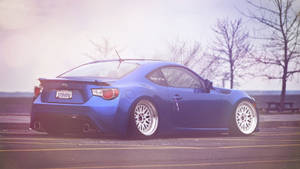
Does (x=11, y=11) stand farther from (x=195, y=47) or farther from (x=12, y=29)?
(x=195, y=47)

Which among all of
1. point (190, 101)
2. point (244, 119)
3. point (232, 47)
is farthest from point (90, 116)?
point (232, 47)

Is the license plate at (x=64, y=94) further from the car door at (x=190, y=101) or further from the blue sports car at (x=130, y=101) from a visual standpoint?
the car door at (x=190, y=101)

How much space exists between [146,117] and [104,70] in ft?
2.82

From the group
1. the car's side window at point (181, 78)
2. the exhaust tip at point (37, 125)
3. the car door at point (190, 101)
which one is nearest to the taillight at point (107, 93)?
the exhaust tip at point (37, 125)

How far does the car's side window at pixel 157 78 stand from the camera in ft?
28.3

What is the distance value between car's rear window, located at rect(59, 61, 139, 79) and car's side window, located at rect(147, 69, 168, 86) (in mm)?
253

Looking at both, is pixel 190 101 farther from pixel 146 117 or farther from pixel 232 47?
pixel 232 47

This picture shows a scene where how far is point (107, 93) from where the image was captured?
7.91m

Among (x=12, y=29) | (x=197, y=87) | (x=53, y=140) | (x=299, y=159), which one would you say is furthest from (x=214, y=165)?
(x=197, y=87)

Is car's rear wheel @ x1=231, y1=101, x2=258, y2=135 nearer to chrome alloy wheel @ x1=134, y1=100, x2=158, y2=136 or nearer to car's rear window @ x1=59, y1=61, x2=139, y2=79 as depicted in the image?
chrome alloy wheel @ x1=134, y1=100, x2=158, y2=136

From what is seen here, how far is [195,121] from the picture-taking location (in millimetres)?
9117

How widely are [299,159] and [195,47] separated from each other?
24.9m

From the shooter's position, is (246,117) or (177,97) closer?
(177,97)

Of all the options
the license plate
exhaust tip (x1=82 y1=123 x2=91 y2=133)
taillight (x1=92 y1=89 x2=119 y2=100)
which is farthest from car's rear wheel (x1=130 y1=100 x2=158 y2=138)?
the license plate
